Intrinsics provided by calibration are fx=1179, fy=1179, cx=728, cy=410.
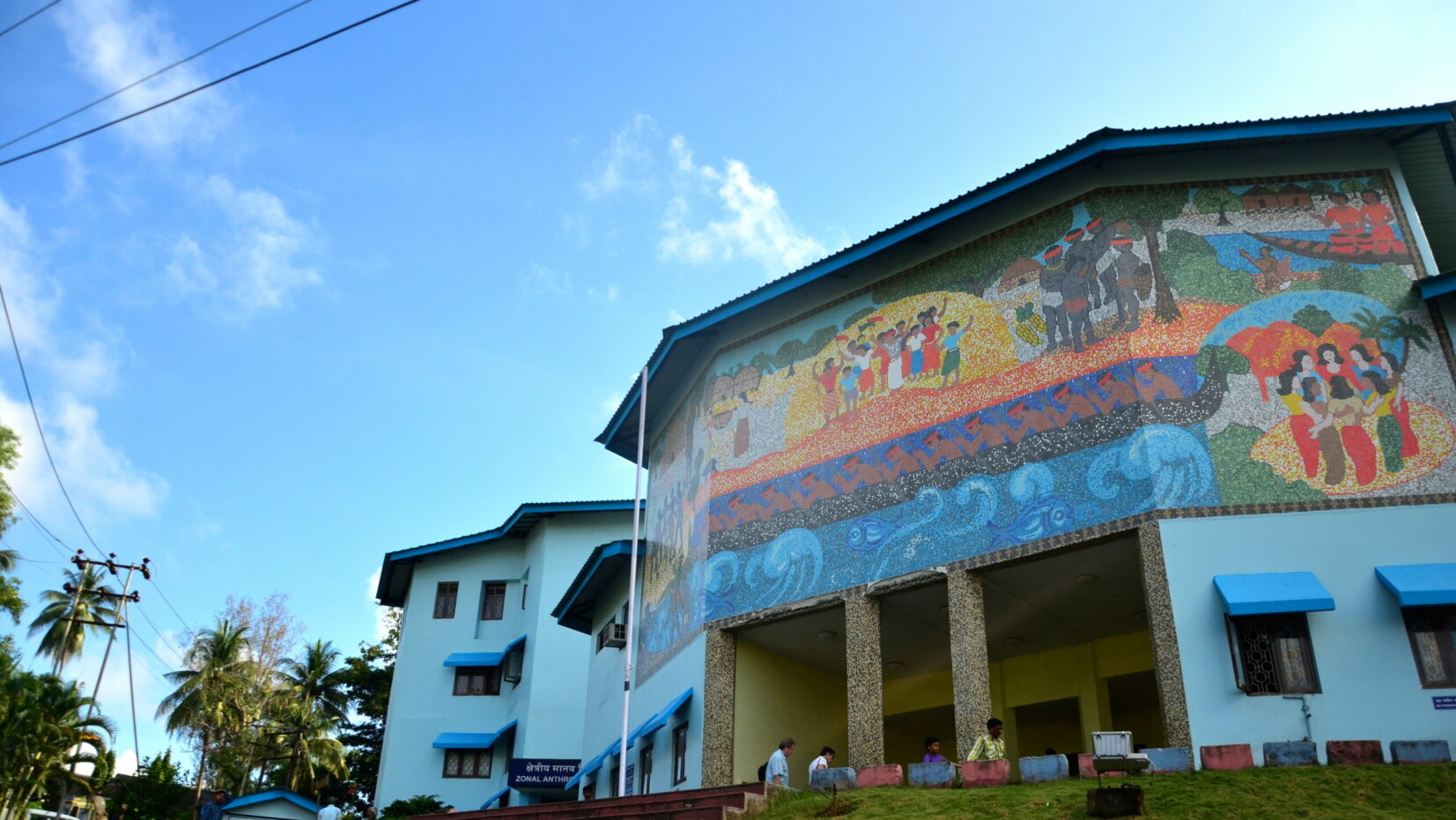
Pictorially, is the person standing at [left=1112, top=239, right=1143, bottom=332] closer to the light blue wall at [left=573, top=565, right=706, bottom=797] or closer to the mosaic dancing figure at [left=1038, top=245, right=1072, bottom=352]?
the mosaic dancing figure at [left=1038, top=245, right=1072, bottom=352]

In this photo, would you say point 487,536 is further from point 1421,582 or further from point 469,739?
point 1421,582

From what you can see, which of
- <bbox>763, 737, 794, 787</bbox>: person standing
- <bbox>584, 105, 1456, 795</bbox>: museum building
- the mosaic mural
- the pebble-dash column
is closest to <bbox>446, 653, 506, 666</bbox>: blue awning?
<bbox>584, 105, 1456, 795</bbox>: museum building

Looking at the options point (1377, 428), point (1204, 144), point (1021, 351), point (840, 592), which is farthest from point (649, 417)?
point (1377, 428)

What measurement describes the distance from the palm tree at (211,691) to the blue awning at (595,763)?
20880 millimetres

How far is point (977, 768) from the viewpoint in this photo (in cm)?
1505

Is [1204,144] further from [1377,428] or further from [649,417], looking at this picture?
[649,417]

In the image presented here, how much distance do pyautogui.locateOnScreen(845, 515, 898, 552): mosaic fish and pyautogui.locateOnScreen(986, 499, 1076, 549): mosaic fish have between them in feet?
6.71

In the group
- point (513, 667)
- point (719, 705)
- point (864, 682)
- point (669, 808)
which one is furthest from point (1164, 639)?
point (513, 667)

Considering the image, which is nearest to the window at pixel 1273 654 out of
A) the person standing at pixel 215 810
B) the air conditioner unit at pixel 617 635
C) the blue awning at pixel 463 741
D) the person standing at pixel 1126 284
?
the person standing at pixel 1126 284

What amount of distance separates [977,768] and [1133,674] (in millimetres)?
7928

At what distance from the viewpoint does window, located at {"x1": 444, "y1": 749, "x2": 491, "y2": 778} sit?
3434cm

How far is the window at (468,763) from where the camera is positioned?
34344 millimetres

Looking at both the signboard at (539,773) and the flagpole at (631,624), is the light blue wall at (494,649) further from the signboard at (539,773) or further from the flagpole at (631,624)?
the flagpole at (631,624)

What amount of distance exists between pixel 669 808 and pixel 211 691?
3437cm
